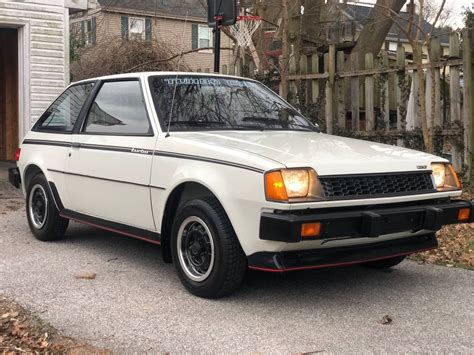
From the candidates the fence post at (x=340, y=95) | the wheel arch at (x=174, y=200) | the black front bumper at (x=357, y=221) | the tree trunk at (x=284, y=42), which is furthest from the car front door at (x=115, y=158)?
the fence post at (x=340, y=95)

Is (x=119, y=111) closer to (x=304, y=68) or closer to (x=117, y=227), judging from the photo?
(x=117, y=227)

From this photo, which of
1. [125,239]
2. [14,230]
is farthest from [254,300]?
[14,230]

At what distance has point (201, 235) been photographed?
411 cm

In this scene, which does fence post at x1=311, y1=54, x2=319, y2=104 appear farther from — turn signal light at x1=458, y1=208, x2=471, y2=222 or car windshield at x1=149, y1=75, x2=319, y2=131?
turn signal light at x1=458, y1=208, x2=471, y2=222

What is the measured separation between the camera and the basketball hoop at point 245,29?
10.6 metres

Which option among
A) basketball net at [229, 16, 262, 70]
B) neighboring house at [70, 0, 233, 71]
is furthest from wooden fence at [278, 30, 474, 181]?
neighboring house at [70, 0, 233, 71]

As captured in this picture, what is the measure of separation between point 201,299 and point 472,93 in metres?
5.33

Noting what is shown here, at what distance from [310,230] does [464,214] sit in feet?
4.65

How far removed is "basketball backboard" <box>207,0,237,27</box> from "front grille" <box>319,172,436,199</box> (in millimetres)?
4551

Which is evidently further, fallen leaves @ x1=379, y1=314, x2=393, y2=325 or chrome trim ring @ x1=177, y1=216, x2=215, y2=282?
chrome trim ring @ x1=177, y1=216, x2=215, y2=282

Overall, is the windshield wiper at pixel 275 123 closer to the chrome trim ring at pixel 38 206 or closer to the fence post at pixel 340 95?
the chrome trim ring at pixel 38 206

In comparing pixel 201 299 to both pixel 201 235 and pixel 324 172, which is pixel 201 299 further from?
pixel 324 172

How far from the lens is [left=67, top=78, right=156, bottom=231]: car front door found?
4609 millimetres

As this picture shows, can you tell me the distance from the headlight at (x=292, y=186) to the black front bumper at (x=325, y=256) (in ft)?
1.26
